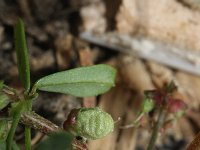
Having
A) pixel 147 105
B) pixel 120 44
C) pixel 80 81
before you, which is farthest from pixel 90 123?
pixel 120 44

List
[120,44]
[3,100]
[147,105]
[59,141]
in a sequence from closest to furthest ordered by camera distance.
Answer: [59,141]
[3,100]
[147,105]
[120,44]

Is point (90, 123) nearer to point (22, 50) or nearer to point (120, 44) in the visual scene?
point (22, 50)

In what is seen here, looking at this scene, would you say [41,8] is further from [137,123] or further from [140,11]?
[137,123]

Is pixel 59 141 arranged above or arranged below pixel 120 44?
below

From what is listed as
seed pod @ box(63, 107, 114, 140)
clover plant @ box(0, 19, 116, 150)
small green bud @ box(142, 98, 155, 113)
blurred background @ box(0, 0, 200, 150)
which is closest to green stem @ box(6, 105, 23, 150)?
clover plant @ box(0, 19, 116, 150)

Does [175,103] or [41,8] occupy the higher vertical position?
[41,8]

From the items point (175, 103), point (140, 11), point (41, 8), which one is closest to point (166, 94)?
point (175, 103)
